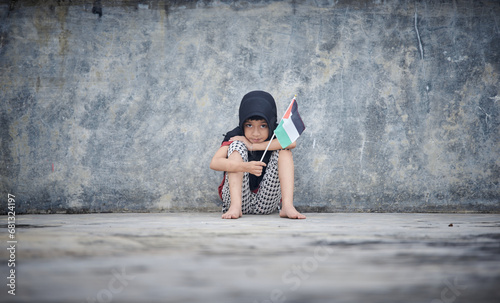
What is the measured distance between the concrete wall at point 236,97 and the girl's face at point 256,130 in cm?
41

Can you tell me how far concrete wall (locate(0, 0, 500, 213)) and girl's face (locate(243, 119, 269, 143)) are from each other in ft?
1.35

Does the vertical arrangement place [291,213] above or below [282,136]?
below

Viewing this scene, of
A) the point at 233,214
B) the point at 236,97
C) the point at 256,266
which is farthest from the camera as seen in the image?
the point at 236,97

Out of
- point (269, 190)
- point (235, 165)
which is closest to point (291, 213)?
point (269, 190)

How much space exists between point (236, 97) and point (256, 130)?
54 centimetres

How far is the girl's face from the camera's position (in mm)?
3000

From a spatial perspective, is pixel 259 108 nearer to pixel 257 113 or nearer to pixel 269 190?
pixel 257 113

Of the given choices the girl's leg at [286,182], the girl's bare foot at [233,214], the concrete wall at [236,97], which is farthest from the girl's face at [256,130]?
the girl's bare foot at [233,214]

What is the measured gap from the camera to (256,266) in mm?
1242

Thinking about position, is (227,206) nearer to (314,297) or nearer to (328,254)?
(328,254)

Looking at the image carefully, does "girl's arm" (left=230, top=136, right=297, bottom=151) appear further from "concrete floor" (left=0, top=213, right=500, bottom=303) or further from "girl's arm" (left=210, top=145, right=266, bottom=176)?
"concrete floor" (left=0, top=213, right=500, bottom=303)

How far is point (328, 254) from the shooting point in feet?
4.69

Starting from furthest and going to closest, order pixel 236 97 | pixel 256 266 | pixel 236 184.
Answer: pixel 236 97, pixel 236 184, pixel 256 266

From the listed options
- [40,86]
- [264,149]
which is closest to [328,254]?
[264,149]
